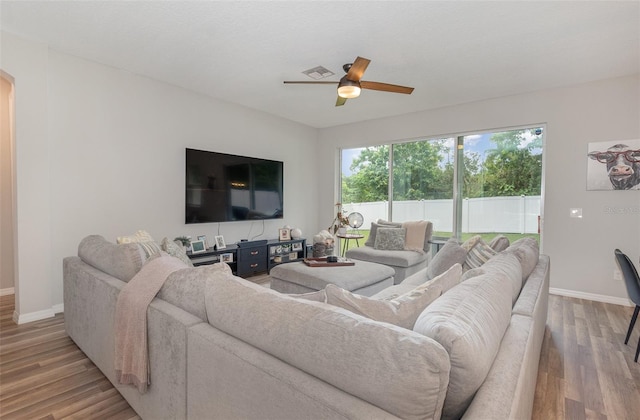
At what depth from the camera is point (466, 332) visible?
0.89 m

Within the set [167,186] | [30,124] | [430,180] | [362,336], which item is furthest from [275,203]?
[362,336]

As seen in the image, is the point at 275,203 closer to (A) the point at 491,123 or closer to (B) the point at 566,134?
(A) the point at 491,123

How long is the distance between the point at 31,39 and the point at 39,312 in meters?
2.52

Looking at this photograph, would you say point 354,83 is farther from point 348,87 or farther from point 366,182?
point 366,182

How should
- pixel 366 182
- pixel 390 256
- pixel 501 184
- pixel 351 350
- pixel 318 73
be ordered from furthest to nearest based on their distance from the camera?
1. pixel 366 182
2. pixel 501 184
3. pixel 390 256
4. pixel 318 73
5. pixel 351 350

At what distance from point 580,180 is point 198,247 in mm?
4777

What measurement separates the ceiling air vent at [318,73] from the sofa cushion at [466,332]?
2.83m

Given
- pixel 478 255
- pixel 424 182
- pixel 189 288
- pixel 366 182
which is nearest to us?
pixel 189 288

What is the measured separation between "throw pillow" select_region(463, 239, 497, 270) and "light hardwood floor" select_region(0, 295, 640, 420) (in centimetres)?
81

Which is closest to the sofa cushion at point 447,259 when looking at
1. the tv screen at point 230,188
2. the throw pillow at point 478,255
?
the throw pillow at point 478,255

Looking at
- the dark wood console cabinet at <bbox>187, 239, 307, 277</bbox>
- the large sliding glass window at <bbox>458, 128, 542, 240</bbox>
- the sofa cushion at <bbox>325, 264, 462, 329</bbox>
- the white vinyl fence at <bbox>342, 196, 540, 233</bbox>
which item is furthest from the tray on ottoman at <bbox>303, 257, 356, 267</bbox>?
the large sliding glass window at <bbox>458, 128, 542, 240</bbox>

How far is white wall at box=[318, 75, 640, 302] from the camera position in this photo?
3.54m

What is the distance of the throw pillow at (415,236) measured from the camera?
14.7ft

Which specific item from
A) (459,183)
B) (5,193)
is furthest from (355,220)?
(5,193)
